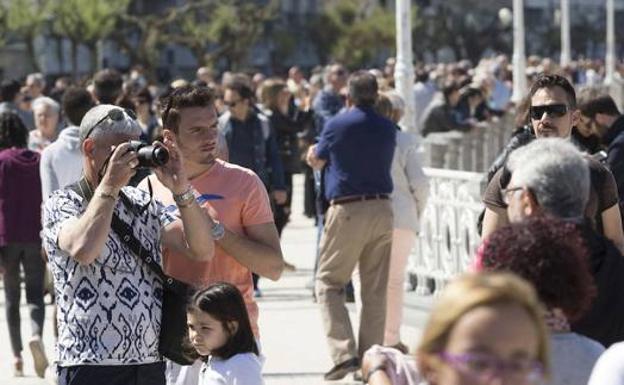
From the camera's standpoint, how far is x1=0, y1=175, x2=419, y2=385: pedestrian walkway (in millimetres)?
11250

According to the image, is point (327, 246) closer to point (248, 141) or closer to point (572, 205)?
point (248, 141)

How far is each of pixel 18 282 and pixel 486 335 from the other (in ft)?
27.2

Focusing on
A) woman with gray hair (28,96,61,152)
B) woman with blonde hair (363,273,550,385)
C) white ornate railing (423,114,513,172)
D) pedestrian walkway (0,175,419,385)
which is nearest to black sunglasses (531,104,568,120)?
woman with blonde hair (363,273,550,385)

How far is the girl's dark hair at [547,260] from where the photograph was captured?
169 inches

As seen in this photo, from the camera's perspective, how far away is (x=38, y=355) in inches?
443

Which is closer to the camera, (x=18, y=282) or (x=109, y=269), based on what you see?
(x=109, y=269)

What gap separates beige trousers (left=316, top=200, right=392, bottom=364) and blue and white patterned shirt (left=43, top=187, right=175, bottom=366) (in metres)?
4.46

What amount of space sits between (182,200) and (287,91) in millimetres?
12728

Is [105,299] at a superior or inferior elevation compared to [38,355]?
superior

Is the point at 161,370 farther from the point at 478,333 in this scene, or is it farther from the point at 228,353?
the point at 478,333

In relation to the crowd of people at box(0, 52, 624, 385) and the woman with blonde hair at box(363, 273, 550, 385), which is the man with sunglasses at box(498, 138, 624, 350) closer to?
the crowd of people at box(0, 52, 624, 385)

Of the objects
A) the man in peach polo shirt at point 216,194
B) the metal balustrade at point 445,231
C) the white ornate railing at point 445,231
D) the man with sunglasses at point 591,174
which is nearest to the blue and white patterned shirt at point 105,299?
the man in peach polo shirt at point 216,194

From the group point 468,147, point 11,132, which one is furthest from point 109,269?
point 468,147

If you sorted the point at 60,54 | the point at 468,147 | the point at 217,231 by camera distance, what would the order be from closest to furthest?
1. the point at 217,231
2. the point at 468,147
3. the point at 60,54
